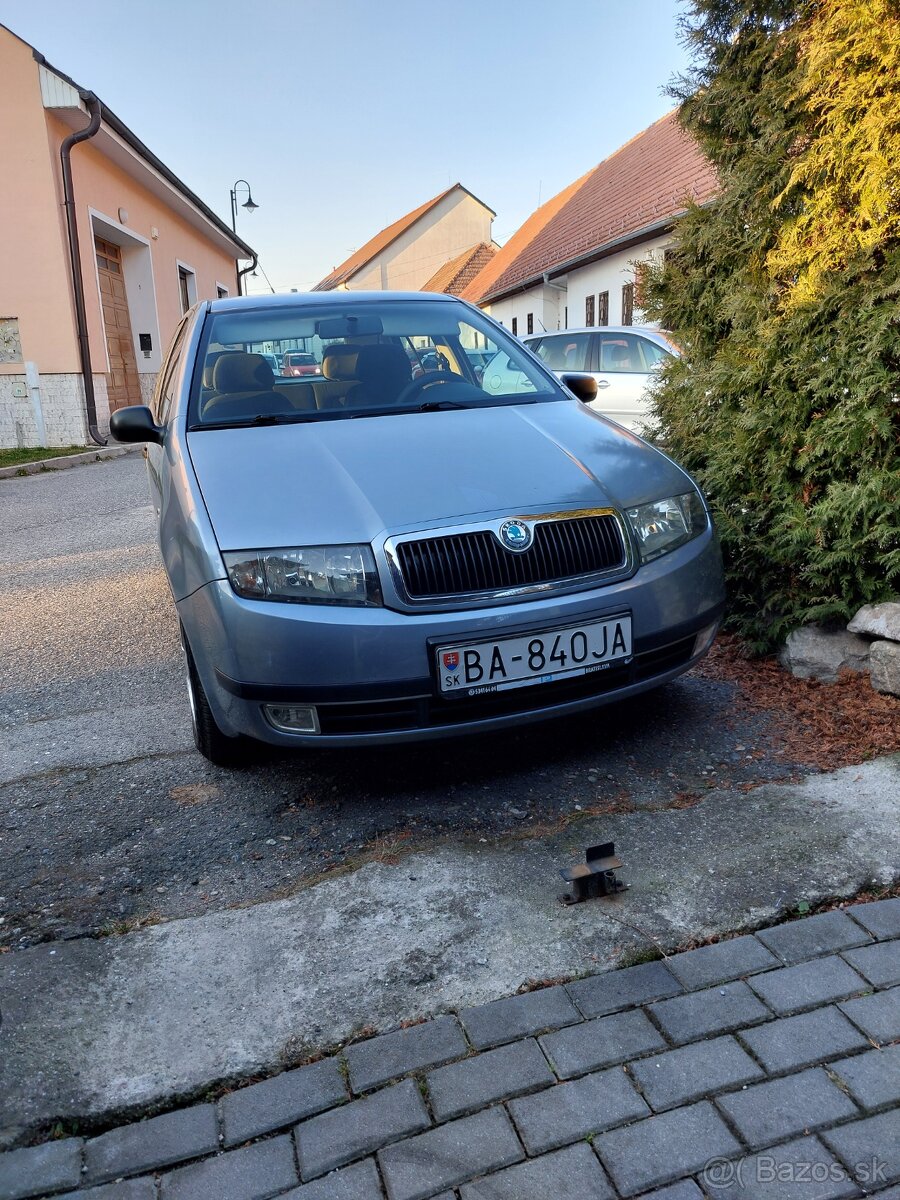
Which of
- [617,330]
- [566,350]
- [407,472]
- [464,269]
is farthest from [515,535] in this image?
[464,269]

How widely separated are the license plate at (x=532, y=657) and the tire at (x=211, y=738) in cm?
94

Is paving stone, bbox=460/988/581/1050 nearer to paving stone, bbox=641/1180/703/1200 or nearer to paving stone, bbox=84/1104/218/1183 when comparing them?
paving stone, bbox=641/1180/703/1200

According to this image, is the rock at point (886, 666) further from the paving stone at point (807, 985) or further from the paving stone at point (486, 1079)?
the paving stone at point (486, 1079)

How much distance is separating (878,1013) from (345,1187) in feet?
3.75

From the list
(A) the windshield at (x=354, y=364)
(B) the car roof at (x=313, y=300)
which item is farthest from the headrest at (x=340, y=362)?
(B) the car roof at (x=313, y=300)

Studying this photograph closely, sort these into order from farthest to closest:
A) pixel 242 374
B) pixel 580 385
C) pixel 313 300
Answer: pixel 313 300 < pixel 580 385 < pixel 242 374

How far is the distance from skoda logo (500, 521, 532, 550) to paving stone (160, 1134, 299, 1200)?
1600mm

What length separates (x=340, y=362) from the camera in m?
3.83

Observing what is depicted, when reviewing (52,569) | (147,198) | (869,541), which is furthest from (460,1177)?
(147,198)

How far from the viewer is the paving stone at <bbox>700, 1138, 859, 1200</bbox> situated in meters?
1.49

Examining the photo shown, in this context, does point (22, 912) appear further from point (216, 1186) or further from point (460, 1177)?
point (460, 1177)

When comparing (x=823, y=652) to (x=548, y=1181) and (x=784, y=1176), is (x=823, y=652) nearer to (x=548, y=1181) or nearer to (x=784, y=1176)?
(x=784, y=1176)

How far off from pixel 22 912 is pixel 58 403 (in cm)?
1521

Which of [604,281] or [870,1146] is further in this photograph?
[604,281]
